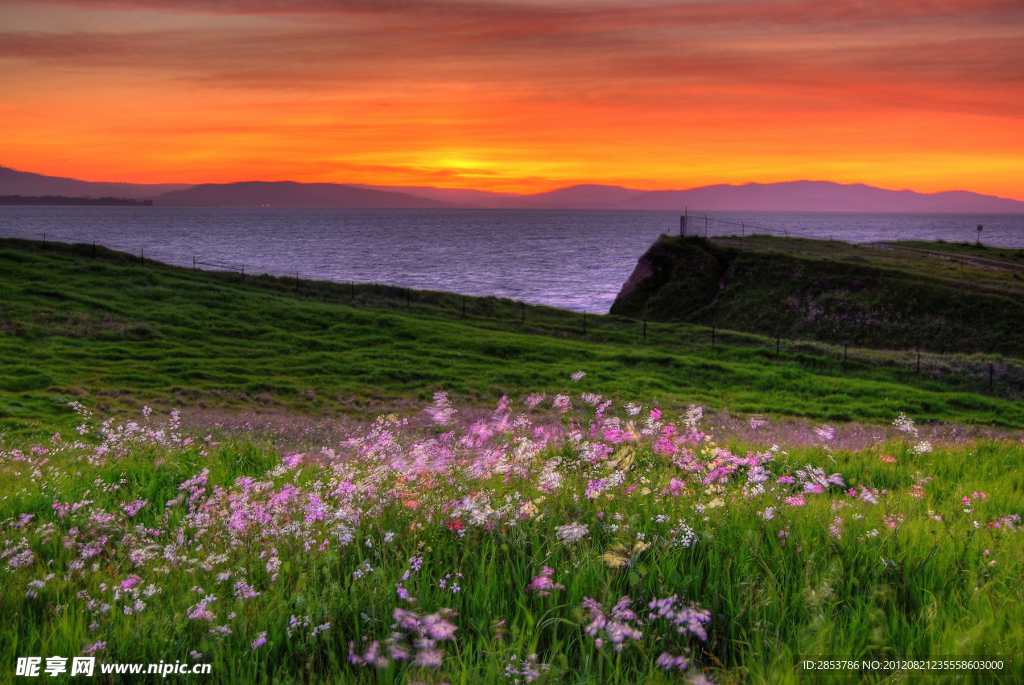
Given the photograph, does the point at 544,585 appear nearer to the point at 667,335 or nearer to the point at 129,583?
the point at 129,583

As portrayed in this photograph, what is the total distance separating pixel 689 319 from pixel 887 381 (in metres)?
22.6

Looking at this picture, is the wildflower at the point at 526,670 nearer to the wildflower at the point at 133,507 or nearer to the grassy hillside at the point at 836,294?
the wildflower at the point at 133,507

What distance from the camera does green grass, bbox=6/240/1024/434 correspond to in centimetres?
2919

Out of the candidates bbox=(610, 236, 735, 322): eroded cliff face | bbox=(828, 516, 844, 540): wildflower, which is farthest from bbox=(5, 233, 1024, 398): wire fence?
bbox=(828, 516, 844, 540): wildflower

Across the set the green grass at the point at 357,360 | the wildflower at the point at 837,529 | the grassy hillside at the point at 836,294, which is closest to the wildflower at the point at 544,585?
the wildflower at the point at 837,529

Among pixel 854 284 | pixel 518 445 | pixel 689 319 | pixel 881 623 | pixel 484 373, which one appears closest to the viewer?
pixel 881 623

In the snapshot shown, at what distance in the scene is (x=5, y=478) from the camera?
22.8 ft

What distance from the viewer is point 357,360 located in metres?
36.8

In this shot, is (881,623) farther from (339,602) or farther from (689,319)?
(689,319)

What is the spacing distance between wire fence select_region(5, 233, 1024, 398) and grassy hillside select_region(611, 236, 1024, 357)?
2410 mm

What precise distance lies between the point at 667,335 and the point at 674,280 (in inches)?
637

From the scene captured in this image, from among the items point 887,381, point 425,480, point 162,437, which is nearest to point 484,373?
point 887,381

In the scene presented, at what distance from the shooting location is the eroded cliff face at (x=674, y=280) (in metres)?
61.2

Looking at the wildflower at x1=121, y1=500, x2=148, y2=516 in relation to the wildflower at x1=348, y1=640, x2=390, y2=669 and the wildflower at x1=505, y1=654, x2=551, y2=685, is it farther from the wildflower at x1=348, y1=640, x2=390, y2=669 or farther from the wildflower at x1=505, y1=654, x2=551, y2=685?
the wildflower at x1=505, y1=654, x2=551, y2=685
